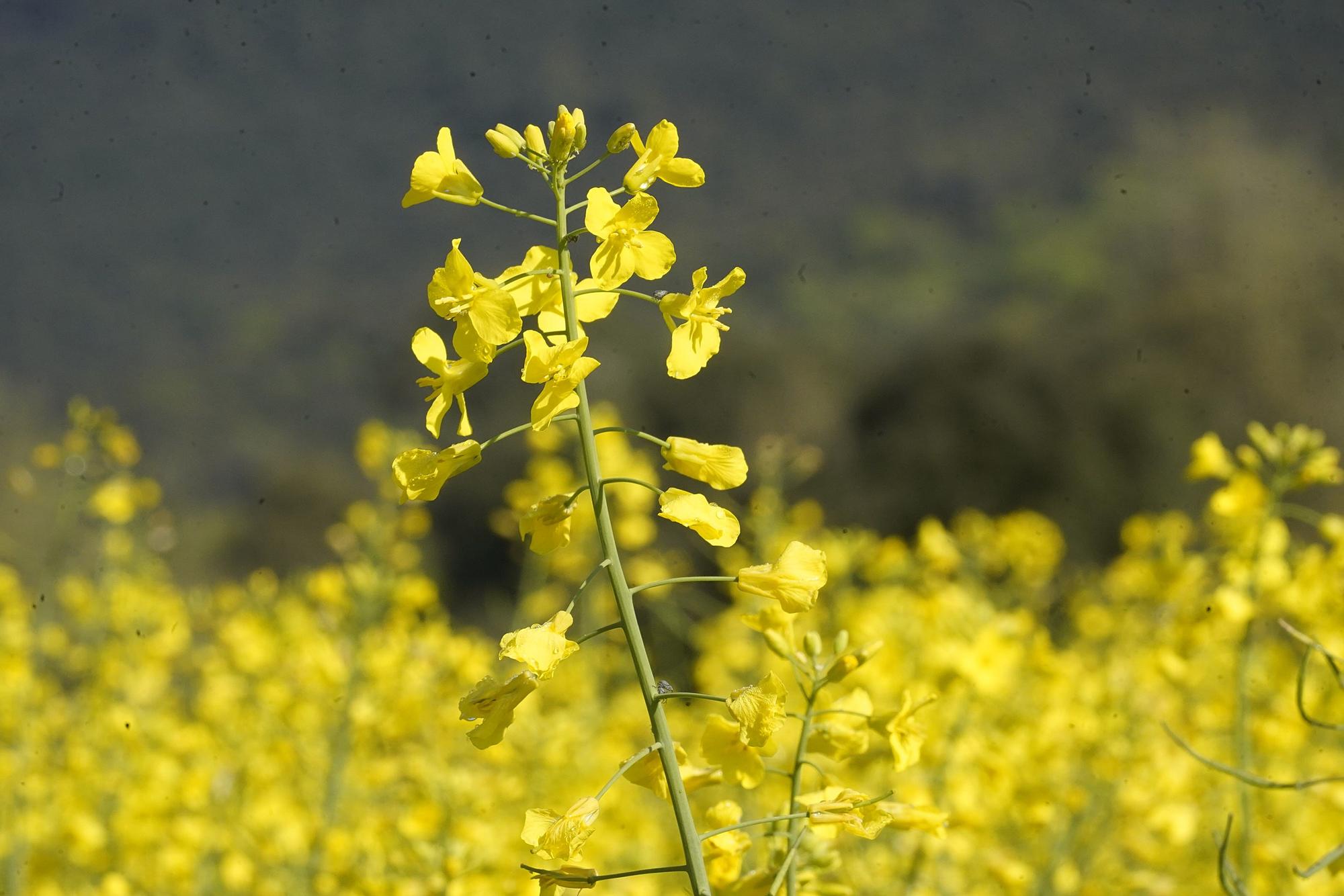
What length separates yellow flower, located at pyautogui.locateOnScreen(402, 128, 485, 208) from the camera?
96cm

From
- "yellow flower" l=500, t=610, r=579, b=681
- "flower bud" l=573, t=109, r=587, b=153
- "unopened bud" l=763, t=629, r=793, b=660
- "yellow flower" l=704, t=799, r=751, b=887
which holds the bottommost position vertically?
"yellow flower" l=704, t=799, r=751, b=887

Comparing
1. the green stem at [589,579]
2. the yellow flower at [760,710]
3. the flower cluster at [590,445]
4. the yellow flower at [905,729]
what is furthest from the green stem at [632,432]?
the yellow flower at [905,729]

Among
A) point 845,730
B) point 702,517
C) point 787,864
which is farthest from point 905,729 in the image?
point 702,517

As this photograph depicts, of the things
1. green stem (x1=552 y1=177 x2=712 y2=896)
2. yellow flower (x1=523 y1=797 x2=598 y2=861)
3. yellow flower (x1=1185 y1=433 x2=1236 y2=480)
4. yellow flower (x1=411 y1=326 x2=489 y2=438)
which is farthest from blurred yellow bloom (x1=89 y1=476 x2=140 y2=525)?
yellow flower (x1=1185 y1=433 x2=1236 y2=480)

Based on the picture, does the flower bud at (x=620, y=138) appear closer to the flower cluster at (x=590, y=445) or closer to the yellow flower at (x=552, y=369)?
the flower cluster at (x=590, y=445)

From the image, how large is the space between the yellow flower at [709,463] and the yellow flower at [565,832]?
0.30 meters

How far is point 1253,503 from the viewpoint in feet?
6.77

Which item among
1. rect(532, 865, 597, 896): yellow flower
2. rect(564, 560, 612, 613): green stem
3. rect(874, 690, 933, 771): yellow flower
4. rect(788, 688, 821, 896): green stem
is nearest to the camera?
rect(564, 560, 612, 613): green stem

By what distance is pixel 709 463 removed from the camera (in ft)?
3.11

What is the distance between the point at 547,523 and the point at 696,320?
0.23m

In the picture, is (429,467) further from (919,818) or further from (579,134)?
(919,818)

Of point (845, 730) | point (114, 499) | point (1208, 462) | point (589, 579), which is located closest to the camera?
point (589, 579)

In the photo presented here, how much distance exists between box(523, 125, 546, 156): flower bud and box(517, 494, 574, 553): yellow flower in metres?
0.31

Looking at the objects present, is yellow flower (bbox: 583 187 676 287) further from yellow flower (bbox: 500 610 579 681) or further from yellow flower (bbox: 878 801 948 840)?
yellow flower (bbox: 878 801 948 840)
